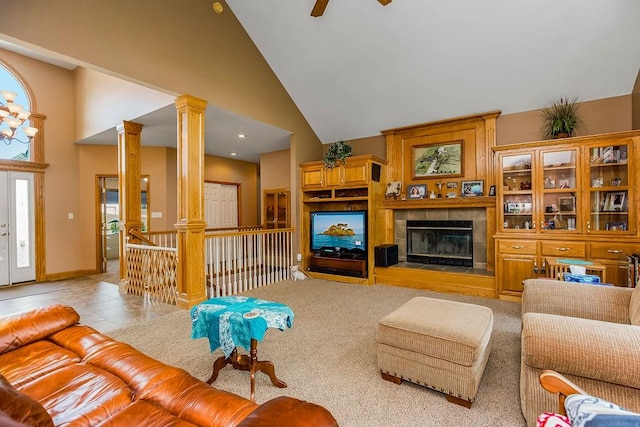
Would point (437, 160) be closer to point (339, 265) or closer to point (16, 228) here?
point (339, 265)

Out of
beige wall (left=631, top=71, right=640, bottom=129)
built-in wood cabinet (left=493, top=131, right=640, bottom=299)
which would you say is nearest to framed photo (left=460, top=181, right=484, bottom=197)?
built-in wood cabinet (left=493, top=131, right=640, bottom=299)

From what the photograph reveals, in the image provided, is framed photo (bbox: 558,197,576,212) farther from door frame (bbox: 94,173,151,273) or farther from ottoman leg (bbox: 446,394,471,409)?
door frame (bbox: 94,173,151,273)

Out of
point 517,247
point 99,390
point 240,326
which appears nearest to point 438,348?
point 240,326

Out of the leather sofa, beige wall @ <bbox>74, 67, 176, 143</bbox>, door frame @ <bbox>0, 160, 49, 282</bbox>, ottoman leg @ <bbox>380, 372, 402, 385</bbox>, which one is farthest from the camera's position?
door frame @ <bbox>0, 160, 49, 282</bbox>

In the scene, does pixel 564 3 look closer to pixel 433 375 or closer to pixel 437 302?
pixel 437 302

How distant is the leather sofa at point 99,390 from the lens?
0.88 metres

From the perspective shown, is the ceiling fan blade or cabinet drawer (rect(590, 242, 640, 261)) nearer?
the ceiling fan blade

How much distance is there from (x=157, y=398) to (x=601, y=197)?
16.2 feet

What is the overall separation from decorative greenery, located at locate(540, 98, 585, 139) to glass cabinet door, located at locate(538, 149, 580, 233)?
330mm

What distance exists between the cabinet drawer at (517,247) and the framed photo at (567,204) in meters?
0.56

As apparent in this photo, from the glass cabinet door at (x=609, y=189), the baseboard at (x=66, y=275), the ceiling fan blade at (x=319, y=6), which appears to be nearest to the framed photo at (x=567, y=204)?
the glass cabinet door at (x=609, y=189)

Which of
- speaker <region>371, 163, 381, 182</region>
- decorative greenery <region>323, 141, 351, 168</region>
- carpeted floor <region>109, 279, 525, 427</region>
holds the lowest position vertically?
carpeted floor <region>109, 279, 525, 427</region>

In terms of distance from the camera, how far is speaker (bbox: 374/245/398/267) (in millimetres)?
5164

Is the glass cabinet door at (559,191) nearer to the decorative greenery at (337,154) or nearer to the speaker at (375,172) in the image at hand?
Answer: the speaker at (375,172)
